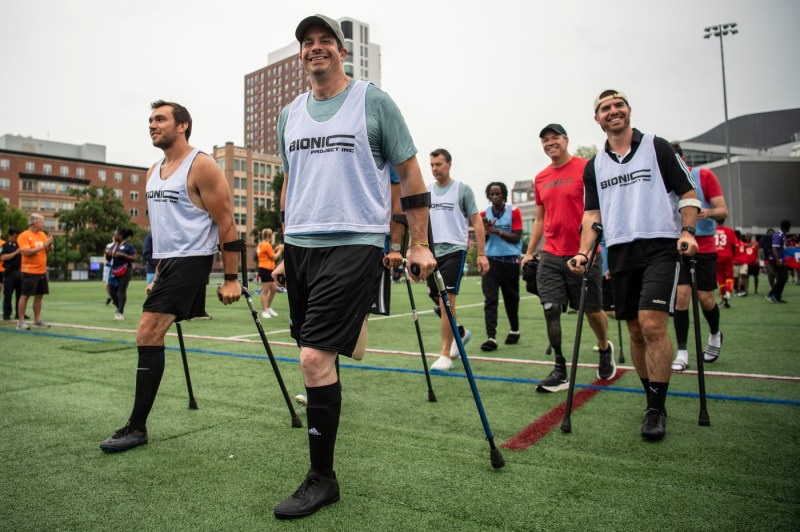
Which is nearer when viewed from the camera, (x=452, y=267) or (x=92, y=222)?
(x=452, y=267)

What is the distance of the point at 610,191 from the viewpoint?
12.6 ft

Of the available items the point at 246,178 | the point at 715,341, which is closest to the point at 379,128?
the point at 715,341

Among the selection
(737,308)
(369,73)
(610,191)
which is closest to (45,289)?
(610,191)

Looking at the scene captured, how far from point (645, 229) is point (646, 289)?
41 centimetres

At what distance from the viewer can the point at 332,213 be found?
8.74ft

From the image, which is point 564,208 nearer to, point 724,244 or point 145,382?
point 145,382

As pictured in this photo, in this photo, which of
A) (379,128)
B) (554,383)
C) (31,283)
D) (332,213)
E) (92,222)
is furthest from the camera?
(92,222)

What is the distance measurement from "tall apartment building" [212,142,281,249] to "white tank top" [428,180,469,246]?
295 ft

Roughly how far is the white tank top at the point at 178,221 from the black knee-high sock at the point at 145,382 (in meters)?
0.65

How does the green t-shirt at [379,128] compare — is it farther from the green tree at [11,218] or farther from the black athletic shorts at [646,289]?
the green tree at [11,218]

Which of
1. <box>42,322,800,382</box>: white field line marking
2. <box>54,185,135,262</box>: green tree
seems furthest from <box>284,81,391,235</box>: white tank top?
<box>54,185,135,262</box>: green tree

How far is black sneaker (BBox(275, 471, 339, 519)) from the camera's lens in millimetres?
2338

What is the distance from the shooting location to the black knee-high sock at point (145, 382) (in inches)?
133

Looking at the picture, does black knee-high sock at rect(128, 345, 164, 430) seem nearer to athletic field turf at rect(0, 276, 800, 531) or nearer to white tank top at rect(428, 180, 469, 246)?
athletic field turf at rect(0, 276, 800, 531)
